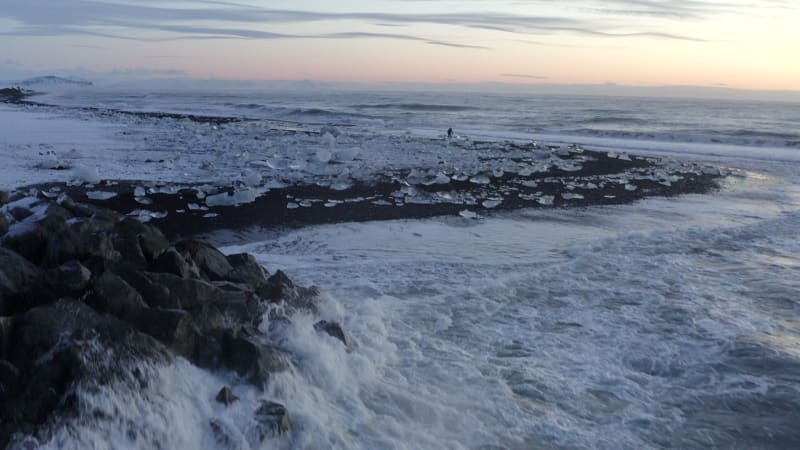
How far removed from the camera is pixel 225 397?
412cm

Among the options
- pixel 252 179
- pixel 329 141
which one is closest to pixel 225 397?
pixel 252 179

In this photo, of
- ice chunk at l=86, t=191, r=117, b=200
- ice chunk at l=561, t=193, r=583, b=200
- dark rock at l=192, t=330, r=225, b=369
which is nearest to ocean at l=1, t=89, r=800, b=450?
dark rock at l=192, t=330, r=225, b=369

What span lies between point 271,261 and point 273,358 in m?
3.69


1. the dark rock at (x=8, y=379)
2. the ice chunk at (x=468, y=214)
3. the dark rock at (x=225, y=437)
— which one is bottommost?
the dark rock at (x=225, y=437)

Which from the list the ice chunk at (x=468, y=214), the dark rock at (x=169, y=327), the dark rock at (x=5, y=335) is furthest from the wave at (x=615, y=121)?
the dark rock at (x=5, y=335)

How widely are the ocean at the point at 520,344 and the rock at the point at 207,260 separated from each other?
1017 millimetres

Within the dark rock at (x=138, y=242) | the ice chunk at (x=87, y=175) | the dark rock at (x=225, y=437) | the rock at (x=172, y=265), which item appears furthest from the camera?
the ice chunk at (x=87, y=175)

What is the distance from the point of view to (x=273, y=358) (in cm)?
462

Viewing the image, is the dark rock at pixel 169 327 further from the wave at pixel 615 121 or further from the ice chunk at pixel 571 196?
the wave at pixel 615 121

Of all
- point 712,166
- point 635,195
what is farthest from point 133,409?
point 712,166

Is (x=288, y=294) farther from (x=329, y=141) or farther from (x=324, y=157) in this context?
(x=329, y=141)

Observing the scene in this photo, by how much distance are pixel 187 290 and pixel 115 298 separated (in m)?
0.68

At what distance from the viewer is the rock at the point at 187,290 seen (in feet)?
16.5

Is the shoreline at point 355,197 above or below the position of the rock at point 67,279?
below
